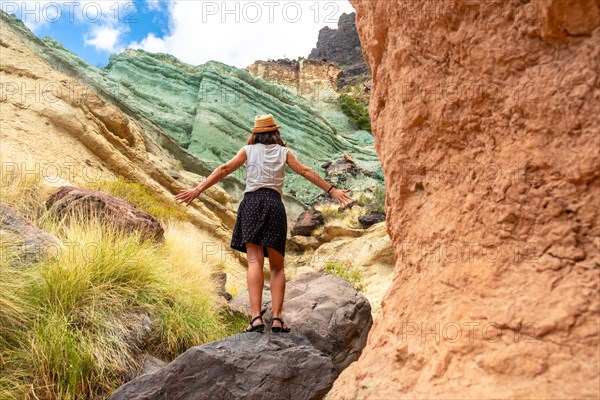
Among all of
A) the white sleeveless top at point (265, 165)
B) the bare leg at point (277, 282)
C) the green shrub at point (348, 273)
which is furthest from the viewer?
the green shrub at point (348, 273)

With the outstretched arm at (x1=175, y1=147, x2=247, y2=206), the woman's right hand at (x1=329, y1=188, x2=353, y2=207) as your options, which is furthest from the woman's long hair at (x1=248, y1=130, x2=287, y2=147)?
the woman's right hand at (x1=329, y1=188, x2=353, y2=207)

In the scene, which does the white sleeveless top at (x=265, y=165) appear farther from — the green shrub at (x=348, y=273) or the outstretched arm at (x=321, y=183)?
the green shrub at (x=348, y=273)

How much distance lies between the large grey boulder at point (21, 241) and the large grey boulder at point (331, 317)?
88.7 inches

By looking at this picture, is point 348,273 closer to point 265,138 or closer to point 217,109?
point 265,138

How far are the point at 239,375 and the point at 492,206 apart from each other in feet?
8.20

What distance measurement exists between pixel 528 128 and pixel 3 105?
1059 centimetres

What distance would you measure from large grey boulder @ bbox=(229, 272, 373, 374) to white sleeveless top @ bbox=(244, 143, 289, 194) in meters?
1.52

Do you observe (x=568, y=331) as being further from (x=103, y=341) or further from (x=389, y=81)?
(x=103, y=341)

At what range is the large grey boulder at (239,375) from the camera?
140 inches

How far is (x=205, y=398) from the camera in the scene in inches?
140

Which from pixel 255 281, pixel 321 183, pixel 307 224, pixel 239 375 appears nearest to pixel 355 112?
pixel 307 224

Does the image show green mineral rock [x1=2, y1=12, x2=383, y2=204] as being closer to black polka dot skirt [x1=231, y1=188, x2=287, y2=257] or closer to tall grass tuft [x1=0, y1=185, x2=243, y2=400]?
tall grass tuft [x1=0, y1=185, x2=243, y2=400]

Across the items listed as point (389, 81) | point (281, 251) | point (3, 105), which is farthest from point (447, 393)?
point (3, 105)

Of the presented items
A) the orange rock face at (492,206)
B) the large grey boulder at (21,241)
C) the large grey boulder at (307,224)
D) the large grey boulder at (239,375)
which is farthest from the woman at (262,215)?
the large grey boulder at (307,224)
